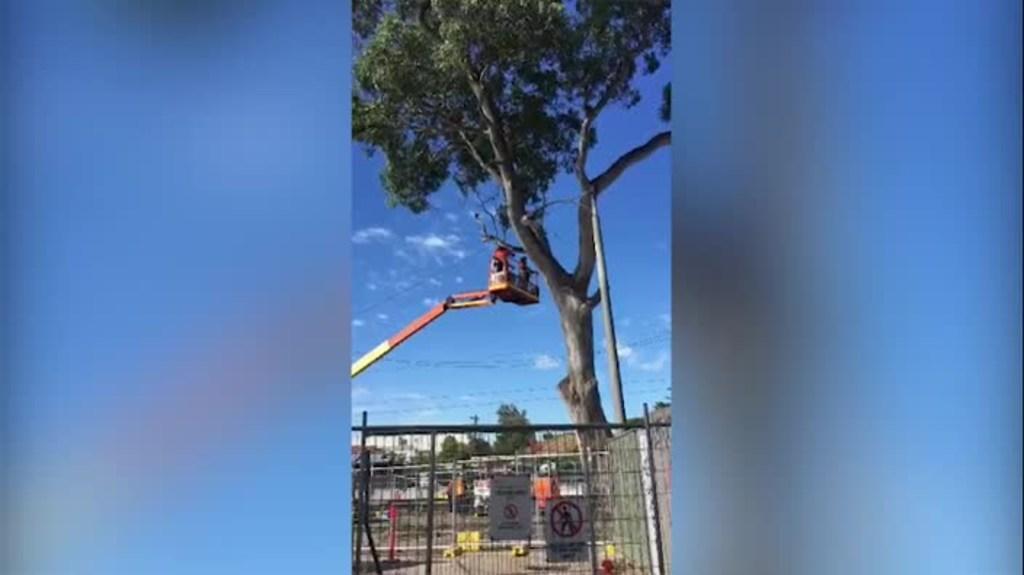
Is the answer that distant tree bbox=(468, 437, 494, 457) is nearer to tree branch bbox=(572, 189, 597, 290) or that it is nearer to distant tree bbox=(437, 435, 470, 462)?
distant tree bbox=(437, 435, 470, 462)

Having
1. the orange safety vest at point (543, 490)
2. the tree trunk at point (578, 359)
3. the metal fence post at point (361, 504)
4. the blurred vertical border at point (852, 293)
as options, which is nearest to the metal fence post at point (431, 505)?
the orange safety vest at point (543, 490)

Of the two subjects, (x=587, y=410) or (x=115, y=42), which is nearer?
(x=115, y=42)

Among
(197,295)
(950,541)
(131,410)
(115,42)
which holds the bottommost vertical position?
(950,541)

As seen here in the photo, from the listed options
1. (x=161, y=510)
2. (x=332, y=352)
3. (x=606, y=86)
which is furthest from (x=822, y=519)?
(x=606, y=86)

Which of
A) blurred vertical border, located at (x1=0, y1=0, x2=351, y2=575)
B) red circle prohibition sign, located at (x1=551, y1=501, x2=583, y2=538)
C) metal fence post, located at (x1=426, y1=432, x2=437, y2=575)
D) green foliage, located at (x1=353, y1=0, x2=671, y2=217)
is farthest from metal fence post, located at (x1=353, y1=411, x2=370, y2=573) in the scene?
red circle prohibition sign, located at (x1=551, y1=501, x2=583, y2=538)

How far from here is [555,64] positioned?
6.21ft

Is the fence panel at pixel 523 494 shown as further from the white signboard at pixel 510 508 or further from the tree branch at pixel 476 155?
the tree branch at pixel 476 155

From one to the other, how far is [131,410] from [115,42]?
326 mm

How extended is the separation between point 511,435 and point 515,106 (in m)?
1.09

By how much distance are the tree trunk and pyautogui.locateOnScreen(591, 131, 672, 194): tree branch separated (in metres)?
0.38

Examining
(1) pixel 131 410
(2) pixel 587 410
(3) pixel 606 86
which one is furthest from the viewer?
(2) pixel 587 410

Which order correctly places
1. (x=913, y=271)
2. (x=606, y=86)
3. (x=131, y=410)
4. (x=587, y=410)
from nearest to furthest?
1. (x=131, y=410)
2. (x=913, y=271)
3. (x=606, y=86)
4. (x=587, y=410)

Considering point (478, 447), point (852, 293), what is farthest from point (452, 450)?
point (852, 293)

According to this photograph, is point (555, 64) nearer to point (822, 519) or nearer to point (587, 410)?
point (587, 410)
